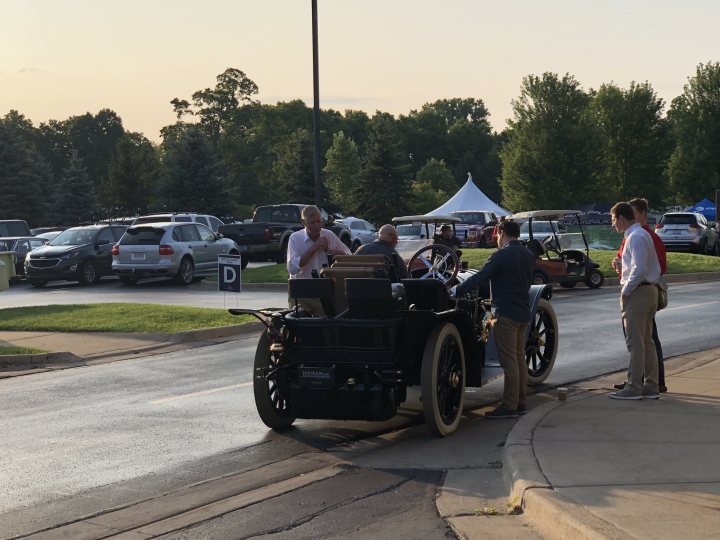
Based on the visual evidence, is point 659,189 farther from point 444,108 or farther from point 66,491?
point 444,108

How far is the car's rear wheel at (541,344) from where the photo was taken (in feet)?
36.2

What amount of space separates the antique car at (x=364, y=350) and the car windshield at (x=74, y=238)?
73.6 feet

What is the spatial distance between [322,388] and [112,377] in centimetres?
486

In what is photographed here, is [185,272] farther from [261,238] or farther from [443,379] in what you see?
[443,379]

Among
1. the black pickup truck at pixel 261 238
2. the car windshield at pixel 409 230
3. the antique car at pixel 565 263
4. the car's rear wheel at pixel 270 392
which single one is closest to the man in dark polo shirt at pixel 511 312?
the car's rear wheel at pixel 270 392

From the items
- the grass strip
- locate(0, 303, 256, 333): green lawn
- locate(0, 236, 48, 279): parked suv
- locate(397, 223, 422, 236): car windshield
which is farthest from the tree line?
the grass strip

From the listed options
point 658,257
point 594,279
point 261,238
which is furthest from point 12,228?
point 658,257

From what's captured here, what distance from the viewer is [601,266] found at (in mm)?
29000

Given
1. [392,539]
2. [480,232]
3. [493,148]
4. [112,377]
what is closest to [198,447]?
[392,539]

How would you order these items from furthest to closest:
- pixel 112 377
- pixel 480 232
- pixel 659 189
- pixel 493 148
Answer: pixel 493 148 → pixel 659 189 → pixel 480 232 → pixel 112 377

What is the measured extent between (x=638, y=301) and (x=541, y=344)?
1.53 meters

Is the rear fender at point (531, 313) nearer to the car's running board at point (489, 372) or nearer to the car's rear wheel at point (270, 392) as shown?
the car's running board at point (489, 372)

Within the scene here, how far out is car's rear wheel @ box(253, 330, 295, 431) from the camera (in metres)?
8.89

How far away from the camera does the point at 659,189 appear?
80.5 metres
